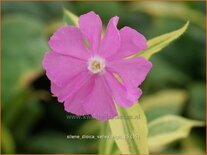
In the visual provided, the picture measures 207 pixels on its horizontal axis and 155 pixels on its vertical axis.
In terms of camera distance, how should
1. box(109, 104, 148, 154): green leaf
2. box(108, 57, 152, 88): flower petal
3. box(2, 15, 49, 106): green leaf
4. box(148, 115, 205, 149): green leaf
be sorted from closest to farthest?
box(108, 57, 152, 88): flower petal
box(109, 104, 148, 154): green leaf
box(148, 115, 205, 149): green leaf
box(2, 15, 49, 106): green leaf

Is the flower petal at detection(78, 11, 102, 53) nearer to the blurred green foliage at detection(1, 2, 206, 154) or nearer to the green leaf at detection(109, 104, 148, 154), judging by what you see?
the green leaf at detection(109, 104, 148, 154)

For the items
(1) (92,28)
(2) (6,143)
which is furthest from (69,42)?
(2) (6,143)

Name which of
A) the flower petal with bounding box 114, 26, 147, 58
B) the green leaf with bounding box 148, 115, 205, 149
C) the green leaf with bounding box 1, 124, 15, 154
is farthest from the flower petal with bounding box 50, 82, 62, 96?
the green leaf with bounding box 1, 124, 15, 154

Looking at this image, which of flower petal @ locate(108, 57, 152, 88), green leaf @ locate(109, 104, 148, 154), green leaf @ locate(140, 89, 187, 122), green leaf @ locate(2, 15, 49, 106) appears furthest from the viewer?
green leaf @ locate(140, 89, 187, 122)

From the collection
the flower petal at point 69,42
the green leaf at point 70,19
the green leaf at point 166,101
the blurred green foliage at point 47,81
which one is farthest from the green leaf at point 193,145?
the flower petal at point 69,42

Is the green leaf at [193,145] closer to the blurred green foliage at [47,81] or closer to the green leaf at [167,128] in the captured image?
the blurred green foliage at [47,81]

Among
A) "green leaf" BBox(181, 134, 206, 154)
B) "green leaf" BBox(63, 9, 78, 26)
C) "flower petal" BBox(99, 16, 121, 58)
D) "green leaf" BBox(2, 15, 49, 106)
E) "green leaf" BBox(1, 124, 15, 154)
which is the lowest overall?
"green leaf" BBox(181, 134, 206, 154)

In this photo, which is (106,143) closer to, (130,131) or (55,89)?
(130,131)
